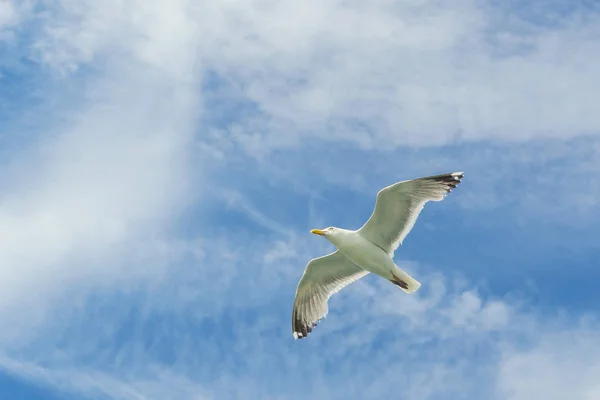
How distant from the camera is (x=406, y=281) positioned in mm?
20922

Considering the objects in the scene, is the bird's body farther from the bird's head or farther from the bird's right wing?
the bird's right wing

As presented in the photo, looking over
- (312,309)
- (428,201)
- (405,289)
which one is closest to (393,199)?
(428,201)

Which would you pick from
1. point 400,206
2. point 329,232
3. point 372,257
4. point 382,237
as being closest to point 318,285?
point 329,232

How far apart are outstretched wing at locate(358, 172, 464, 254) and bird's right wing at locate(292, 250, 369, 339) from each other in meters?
1.45

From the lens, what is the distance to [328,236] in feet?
70.1

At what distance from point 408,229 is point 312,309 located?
3.81m

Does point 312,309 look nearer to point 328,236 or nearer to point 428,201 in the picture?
point 328,236

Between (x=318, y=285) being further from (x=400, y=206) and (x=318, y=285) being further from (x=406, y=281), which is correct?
(x=400, y=206)

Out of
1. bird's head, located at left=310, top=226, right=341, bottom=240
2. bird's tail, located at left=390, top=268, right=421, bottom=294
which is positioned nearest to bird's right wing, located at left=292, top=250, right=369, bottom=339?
bird's head, located at left=310, top=226, right=341, bottom=240

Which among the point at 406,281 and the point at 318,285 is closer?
the point at 406,281

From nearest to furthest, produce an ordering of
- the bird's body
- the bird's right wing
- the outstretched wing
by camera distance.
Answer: the outstretched wing → the bird's body → the bird's right wing

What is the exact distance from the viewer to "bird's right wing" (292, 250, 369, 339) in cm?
2234

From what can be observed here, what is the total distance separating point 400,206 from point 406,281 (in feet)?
6.09

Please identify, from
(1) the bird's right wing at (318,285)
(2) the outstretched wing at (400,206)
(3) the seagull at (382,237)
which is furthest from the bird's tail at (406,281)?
(1) the bird's right wing at (318,285)
